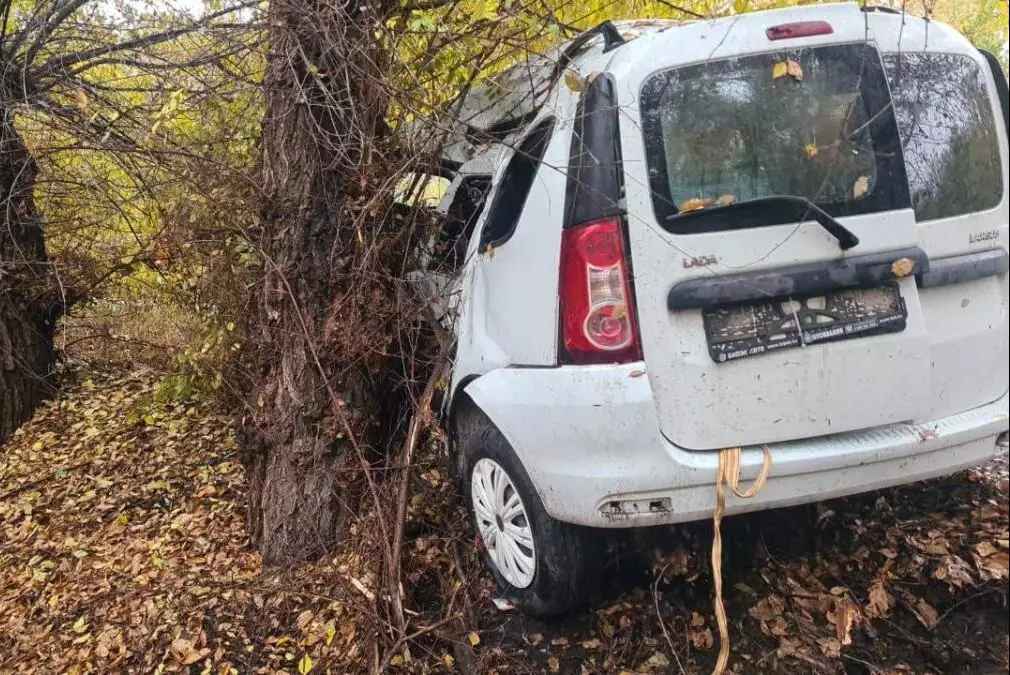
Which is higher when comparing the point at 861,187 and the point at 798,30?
the point at 798,30

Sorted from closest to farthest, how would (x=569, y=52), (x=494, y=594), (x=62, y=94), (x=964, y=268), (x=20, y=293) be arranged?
(x=964, y=268), (x=569, y=52), (x=494, y=594), (x=62, y=94), (x=20, y=293)

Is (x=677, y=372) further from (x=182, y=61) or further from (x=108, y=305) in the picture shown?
(x=108, y=305)

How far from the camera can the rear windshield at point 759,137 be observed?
230 cm

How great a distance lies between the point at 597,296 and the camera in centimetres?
232

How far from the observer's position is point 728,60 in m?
2.30

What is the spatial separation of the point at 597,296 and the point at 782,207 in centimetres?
66

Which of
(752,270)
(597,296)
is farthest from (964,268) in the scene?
(597,296)

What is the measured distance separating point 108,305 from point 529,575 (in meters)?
4.06

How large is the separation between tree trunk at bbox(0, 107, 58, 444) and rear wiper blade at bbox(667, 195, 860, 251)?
432 cm

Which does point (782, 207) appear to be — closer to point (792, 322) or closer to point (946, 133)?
point (792, 322)

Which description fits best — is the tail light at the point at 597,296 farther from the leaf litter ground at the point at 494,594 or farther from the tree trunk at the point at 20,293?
the tree trunk at the point at 20,293

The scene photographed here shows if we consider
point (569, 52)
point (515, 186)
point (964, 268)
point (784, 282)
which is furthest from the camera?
point (515, 186)

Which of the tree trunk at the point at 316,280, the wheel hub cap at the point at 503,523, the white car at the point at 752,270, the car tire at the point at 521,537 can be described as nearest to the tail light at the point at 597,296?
the white car at the point at 752,270

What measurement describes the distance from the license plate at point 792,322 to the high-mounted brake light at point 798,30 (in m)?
0.87
